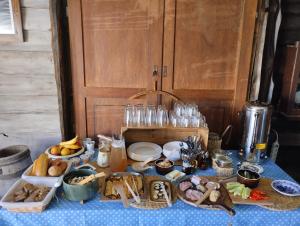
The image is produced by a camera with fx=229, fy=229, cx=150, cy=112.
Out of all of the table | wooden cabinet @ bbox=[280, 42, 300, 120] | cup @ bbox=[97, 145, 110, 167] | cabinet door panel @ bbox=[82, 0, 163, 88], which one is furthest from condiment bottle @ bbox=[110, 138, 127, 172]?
wooden cabinet @ bbox=[280, 42, 300, 120]

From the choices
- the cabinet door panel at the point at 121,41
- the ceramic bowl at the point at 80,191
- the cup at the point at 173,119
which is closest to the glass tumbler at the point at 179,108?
the cup at the point at 173,119

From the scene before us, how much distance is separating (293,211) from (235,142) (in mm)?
808

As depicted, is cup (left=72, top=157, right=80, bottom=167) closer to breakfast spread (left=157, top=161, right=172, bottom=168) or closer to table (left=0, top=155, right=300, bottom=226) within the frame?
table (left=0, top=155, right=300, bottom=226)

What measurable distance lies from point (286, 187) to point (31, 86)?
1.69 m

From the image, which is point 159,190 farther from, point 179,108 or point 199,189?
point 179,108

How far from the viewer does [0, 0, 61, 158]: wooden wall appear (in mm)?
1507

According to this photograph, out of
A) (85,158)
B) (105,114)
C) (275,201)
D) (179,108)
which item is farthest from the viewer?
(105,114)

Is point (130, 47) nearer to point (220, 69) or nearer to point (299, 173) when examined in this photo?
point (220, 69)

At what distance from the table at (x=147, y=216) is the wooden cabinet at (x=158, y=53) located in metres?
0.79

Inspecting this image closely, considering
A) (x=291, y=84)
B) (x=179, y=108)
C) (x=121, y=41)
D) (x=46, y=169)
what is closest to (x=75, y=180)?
(x=46, y=169)

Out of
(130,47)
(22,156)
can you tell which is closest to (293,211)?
(130,47)

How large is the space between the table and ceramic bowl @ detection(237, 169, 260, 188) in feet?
0.46

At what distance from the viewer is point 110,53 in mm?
1574

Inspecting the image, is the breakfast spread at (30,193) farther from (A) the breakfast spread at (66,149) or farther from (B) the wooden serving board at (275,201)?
(B) the wooden serving board at (275,201)
